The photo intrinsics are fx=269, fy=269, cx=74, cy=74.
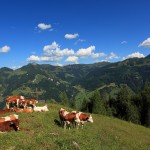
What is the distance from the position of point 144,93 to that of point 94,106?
2047 centimetres

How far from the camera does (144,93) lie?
349 feet

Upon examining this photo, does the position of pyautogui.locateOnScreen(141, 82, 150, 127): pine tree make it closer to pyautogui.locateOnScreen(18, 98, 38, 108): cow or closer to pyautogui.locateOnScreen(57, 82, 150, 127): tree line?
pyautogui.locateOnScreen(57, 82, 150, 127): tree line

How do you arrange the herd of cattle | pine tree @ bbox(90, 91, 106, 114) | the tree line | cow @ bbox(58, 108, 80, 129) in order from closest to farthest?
the herd of cattle < cow @ bbox(58, 108, 80, 129) < the tree line < pine tree @ bbox(90, 91, 106, 114)

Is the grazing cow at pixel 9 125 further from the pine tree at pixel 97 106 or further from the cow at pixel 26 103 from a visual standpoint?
the pine tree at pixel 97 106

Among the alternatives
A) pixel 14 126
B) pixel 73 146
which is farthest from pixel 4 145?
pixel 14 126

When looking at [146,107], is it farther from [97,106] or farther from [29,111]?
[29,111]

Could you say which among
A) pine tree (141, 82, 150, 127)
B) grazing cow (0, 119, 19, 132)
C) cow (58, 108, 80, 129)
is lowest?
pine tree (141, 82, 150, 127)

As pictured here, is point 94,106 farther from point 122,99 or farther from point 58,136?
point 58,136

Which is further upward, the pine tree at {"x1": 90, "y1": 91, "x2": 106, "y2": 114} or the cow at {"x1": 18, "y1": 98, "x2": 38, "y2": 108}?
the cow at {"x1": 18, "y1": 98, "x2": 38, "y2": 108}

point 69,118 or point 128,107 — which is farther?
point 128,107

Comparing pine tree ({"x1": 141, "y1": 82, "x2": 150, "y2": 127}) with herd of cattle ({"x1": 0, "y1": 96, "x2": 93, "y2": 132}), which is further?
pine tree ({"x1": 141, "y1": 82, "x2": 150, "y2": 127})

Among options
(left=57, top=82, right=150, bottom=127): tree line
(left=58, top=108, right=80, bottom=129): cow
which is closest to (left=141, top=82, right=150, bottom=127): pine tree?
(left=57, top=82, right=150, bottom=127): tree line

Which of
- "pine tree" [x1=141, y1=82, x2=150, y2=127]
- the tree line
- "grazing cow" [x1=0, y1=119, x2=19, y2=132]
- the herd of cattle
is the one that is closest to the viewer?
"grazing cow" [x1=0, y1=119, x2=19, y2=132]

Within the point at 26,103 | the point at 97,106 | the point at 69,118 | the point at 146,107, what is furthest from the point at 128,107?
the point at 69,118
